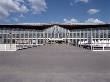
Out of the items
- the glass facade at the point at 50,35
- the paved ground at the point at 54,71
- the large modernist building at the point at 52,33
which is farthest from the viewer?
the large modernist building at the point at 52,33

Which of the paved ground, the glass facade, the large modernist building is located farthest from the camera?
the large modernist building

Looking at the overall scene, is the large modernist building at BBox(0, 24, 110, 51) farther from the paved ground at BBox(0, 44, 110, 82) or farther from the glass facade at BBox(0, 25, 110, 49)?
the paved ground at BBox(0, 44, 110, 82)

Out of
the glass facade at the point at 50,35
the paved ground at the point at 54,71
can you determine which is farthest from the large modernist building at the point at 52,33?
the paved ground at the point at 54,71

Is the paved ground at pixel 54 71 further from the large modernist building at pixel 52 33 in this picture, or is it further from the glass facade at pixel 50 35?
the large modernist building at pixel 52 33

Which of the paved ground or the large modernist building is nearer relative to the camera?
the paved ground

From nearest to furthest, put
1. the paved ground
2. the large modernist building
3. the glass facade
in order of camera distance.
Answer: the paved ground, the glass facade, the large modernist building

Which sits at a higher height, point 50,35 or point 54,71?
point 50,35

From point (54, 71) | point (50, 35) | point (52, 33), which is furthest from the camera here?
point (52, 33)

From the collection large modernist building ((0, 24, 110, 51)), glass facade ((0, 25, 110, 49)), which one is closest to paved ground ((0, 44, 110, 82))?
glass facade ((0, 25, 110, 49))

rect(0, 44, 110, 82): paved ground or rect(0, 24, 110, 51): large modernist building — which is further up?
rect(0, 24, 110, 51): large modernist building

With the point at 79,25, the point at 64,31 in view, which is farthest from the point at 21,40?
the point at 79,25

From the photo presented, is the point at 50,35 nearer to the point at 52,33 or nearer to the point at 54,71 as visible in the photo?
the point at 52,33

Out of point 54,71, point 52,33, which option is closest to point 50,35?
point 52,33

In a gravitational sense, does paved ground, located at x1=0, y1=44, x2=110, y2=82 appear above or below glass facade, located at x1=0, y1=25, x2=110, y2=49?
below
